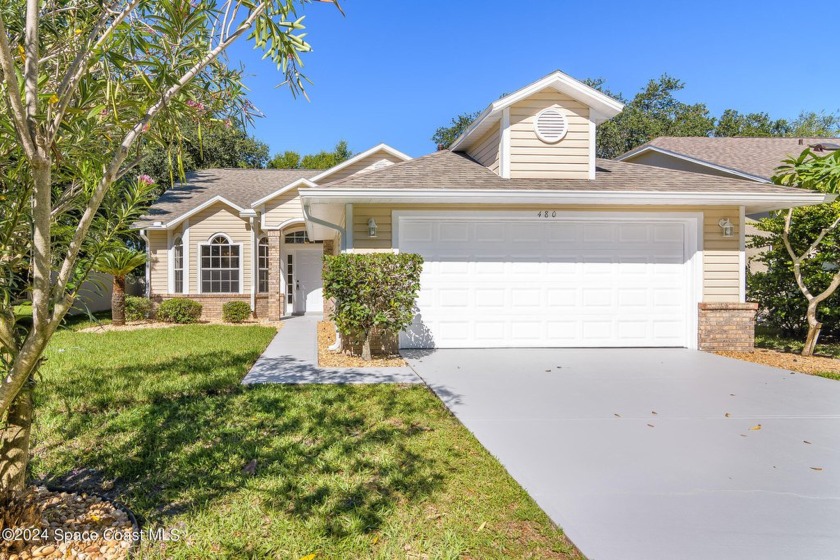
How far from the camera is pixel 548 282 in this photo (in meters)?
8.60

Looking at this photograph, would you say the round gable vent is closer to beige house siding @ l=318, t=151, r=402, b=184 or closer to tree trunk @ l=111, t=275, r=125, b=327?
beige house siding @ l=318, t=151, r=402, b=184

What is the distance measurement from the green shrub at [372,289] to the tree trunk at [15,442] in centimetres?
476

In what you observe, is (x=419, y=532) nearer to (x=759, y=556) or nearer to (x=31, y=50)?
(x=759, y=556)

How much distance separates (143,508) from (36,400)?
330cm

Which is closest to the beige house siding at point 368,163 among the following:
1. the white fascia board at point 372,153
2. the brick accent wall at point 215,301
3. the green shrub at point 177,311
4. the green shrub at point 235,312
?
the white fascia board at point 372,153

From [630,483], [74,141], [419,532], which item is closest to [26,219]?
[74,141]

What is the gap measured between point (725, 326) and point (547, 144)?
4.78 m

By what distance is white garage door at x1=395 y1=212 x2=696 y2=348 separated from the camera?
8422mm

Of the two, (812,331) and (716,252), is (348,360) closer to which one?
(716,252)

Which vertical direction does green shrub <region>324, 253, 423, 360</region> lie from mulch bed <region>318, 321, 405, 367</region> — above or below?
A: above

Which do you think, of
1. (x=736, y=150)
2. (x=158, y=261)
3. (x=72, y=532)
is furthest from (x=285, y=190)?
(x=736, y=150)

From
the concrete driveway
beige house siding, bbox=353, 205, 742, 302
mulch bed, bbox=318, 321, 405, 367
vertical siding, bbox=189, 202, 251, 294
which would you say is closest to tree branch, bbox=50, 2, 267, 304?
the concrete driveway

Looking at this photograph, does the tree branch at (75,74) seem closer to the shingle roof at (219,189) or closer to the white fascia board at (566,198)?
the white fascia board at (566,198)

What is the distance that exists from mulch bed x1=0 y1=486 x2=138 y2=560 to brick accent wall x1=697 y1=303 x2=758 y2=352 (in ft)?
Result: 30.0
